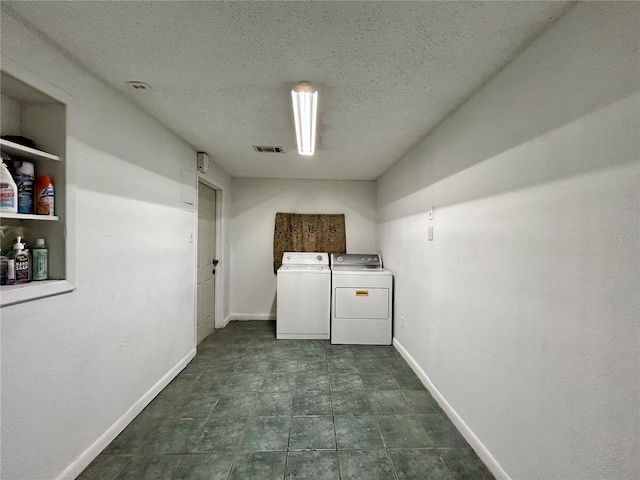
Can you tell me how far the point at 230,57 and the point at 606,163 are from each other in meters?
1.65

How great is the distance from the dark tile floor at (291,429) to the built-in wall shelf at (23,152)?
1.69m

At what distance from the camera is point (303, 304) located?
3363mm

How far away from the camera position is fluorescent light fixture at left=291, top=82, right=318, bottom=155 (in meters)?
1.50

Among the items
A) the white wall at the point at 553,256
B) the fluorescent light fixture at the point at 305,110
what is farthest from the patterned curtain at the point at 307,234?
the white wall at the point at 553,256

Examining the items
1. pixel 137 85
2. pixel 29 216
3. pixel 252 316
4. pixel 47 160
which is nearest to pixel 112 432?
pixel 29 216

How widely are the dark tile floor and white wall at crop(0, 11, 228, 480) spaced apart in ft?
0.81

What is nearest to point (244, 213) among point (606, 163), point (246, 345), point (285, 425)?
point (246, 345)

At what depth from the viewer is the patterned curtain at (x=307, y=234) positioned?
13.5ft

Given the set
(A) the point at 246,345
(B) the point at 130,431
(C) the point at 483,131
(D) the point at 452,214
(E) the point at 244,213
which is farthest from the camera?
(E) the point at 244,213

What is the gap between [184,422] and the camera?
72.2 inches

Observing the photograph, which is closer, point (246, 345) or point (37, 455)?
point (37, 455)

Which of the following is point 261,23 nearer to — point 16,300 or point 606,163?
point 606,163

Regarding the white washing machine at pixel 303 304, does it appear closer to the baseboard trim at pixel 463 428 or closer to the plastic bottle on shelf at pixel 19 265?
the baseboard trim at pixel 463 428

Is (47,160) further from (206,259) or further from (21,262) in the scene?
(206,259)
